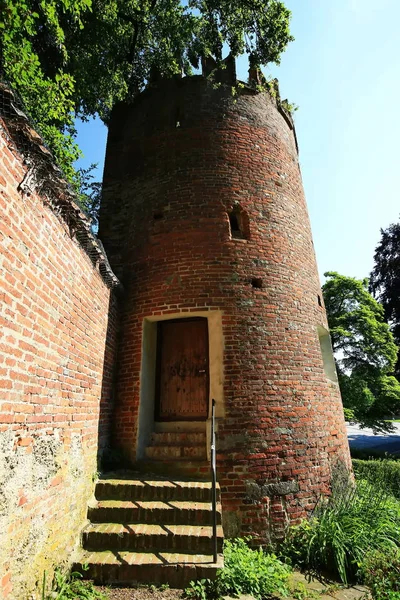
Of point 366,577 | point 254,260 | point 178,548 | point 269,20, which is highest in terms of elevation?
point 269,20

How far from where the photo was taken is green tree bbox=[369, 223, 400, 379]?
22034 millimetres

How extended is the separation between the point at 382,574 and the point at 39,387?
4.08 metres

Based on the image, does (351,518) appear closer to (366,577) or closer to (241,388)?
(366,577)

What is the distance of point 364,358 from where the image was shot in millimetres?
13625

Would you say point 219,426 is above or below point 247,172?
→ below

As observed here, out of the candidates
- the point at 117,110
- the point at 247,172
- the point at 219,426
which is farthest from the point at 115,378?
the point at 117,110

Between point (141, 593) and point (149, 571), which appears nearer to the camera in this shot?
point (141, 593)

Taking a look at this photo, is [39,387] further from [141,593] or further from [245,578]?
[245,578]

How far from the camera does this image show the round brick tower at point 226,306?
4801mm

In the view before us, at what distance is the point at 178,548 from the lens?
366 centimetres

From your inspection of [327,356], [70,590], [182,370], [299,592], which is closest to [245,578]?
[299,592]

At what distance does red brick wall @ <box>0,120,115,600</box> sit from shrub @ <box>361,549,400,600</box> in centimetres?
315

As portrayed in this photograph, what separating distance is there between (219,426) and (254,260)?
2.72 metres

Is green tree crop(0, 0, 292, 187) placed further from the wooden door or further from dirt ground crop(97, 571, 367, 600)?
dirt ground crop(97, 571, 367, 600)
